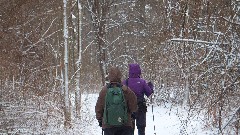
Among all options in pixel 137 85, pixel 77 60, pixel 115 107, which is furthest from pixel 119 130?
pixel 77 60

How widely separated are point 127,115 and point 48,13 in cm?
649

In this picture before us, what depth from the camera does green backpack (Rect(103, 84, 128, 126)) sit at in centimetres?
615

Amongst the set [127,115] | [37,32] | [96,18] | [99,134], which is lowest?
[99,134]

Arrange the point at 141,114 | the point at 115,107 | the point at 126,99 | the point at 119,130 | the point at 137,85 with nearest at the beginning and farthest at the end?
the point at 115,107 < the point at 126,99 < the point at 119,130 < the point at 137,85 < the point at 141,114

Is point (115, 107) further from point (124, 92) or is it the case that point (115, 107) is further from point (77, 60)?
point (77, 60)

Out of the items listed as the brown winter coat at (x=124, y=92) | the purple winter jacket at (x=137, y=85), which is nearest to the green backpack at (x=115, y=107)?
the brown winter coat at (x=124, y=92)

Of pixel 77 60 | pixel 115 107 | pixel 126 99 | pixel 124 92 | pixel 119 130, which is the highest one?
pixel 77 60

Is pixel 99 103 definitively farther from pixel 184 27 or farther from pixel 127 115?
pixel 184 27

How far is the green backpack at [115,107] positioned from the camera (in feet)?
20.2

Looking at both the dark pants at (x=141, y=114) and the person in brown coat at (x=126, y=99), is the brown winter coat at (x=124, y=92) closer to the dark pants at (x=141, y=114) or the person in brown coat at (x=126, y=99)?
the person in brown coat at (x=126, y=99)

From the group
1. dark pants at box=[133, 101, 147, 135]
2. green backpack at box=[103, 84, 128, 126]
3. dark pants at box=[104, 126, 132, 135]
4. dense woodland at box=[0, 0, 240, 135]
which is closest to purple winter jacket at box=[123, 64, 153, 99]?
dark pants at box=[133, 101, 147, 135]

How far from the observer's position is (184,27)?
15.8 m

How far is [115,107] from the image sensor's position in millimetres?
6180

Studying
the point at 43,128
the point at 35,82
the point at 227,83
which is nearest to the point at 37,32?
the point at 35,82
